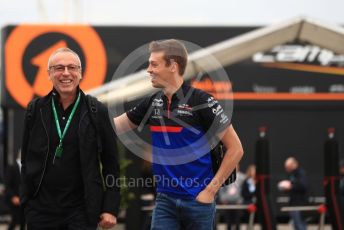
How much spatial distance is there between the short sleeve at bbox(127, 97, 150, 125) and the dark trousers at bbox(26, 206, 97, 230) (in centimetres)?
86

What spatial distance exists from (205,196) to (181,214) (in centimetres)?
19

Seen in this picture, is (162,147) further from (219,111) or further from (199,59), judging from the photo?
(199,59)

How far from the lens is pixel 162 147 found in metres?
5.01

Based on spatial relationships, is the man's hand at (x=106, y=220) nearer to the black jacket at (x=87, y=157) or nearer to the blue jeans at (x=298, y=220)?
the black jacket at (x=87, y=157)

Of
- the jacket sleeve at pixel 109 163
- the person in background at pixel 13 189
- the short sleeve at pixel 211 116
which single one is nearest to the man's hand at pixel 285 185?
the person in background at pixel 13 189

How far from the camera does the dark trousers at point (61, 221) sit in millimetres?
4637

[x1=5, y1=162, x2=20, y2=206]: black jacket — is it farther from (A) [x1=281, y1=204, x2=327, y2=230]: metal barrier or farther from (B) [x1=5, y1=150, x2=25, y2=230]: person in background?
(A) [x1=281, y1=204, x2=327, y2=230]: metal barrier

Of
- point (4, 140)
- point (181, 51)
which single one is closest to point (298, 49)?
point (4, 140)

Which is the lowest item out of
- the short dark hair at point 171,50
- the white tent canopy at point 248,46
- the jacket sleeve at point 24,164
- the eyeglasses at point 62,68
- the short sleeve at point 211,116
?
the jacket sleeve at point 24,164

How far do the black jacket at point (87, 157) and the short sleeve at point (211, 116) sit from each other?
1.84ft

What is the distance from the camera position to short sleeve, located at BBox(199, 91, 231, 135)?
4.94 m

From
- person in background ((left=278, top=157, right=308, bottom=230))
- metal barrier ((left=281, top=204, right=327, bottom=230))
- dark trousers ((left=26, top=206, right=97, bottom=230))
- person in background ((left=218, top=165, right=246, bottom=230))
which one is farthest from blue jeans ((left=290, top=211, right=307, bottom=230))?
dark trousers ((left=26, top=206, right=97, bottom=230))

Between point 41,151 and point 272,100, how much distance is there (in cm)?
1320

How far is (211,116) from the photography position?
4938mm
